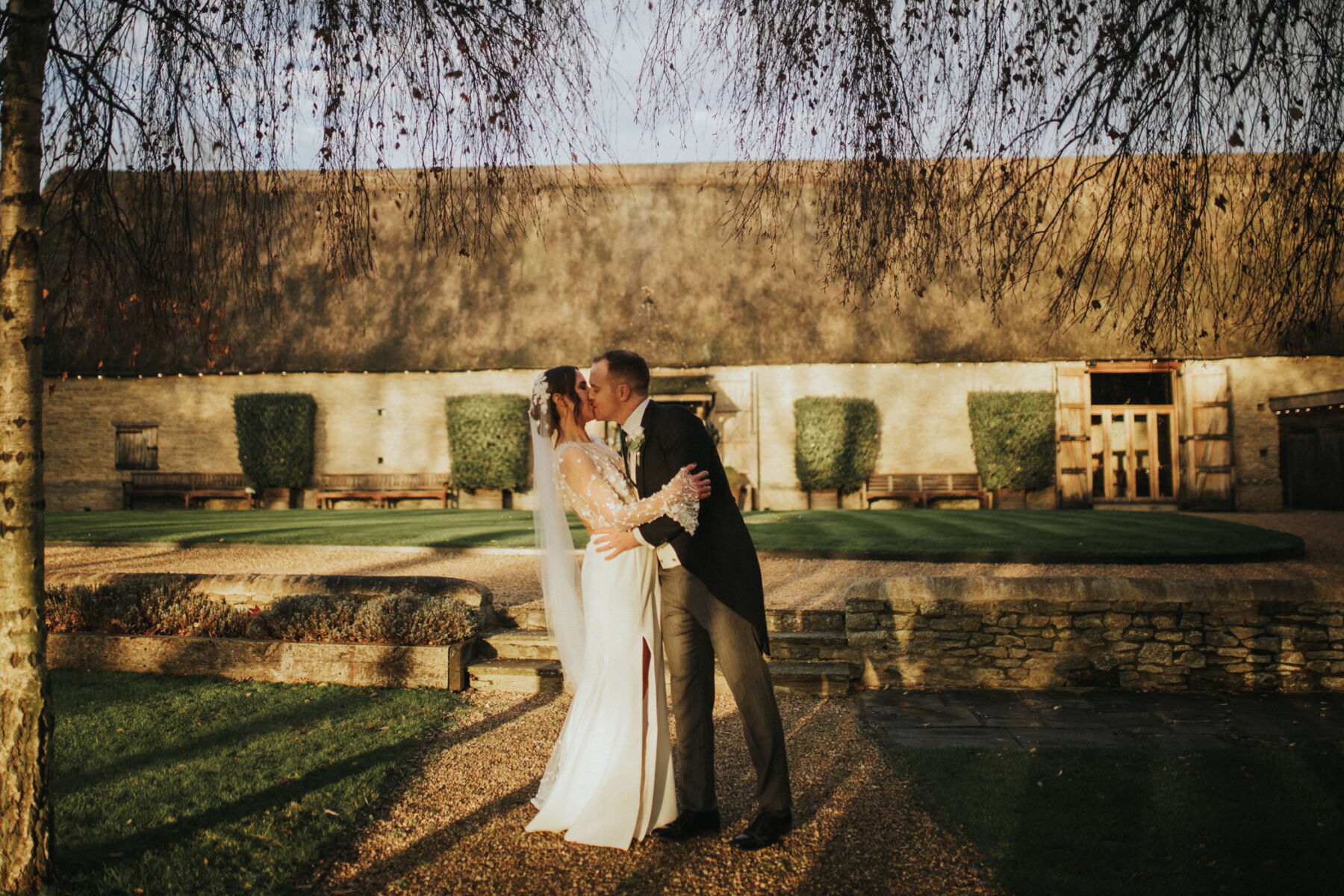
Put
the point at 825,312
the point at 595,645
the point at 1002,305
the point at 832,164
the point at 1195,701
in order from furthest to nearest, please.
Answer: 1. the point at 825,312
2. the point at 1002,305
3. the point at 1195,701
4. the point at 832,164
5. the point at 595,645

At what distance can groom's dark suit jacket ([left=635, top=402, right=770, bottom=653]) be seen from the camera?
3.42m

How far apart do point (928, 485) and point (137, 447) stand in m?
16.7

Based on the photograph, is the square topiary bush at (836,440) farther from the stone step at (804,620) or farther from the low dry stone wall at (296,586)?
the low dry stone wall at (296,586)

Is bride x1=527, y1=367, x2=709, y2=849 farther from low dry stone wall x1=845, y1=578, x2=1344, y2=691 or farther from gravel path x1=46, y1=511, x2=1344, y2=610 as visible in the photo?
gravel path x1=46, y1=511, x2=1344, y2=610

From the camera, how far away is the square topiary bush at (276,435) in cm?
1817

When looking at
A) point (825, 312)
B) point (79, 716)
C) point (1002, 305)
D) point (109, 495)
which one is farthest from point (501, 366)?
point (79, 716)

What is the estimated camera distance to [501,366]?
59.8ft

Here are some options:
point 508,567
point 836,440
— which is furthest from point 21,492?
point 836,440

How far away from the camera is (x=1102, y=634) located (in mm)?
5832

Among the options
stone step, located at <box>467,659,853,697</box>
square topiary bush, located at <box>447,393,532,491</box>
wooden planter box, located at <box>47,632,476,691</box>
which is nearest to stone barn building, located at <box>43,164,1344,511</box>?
square topiary bush, located at <box>447,393,532,491</box>

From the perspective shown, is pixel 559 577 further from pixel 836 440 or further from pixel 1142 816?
pixel 836 440

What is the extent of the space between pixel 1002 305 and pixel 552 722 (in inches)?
581

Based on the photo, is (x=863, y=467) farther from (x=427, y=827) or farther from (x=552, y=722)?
(x=427, y=827)

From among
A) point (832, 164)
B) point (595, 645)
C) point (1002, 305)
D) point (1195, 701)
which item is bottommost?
point (1195, 701)
